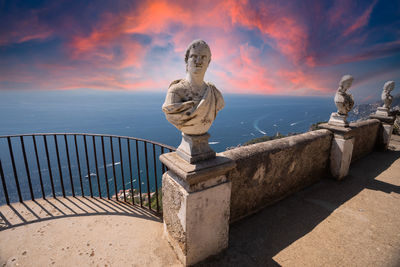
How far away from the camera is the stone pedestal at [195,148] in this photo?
1851 mm

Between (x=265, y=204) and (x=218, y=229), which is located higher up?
(x=218, y=229)

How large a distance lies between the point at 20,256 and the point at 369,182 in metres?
6.12

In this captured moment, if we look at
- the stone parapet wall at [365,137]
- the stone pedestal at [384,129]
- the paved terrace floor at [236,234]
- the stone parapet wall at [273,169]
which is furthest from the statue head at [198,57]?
the stone pedestal at [384,129]

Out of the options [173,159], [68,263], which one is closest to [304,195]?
[173,159]

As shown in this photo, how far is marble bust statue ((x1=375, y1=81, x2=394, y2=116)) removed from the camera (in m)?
5.79

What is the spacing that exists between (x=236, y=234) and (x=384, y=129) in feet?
22.1

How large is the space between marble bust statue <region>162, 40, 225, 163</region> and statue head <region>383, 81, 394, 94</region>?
6939 mm

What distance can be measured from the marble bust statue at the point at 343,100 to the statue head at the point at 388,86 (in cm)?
329

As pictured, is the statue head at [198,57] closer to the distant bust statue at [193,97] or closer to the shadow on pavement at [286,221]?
the distant bust statue at [193,97]

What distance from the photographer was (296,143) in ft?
10.9

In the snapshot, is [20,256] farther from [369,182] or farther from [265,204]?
[369,182]

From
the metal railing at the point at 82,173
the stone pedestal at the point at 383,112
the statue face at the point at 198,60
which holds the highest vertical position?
the statue face at the point at 198,60

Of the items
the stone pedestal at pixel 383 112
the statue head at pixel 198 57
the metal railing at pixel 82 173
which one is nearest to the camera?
the statue head at pixel 198 57

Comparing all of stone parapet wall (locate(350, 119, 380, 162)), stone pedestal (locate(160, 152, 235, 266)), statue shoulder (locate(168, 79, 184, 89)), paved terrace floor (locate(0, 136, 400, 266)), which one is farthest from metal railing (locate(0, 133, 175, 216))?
stone parapet wall (locate(350, 119, 380, 162))
